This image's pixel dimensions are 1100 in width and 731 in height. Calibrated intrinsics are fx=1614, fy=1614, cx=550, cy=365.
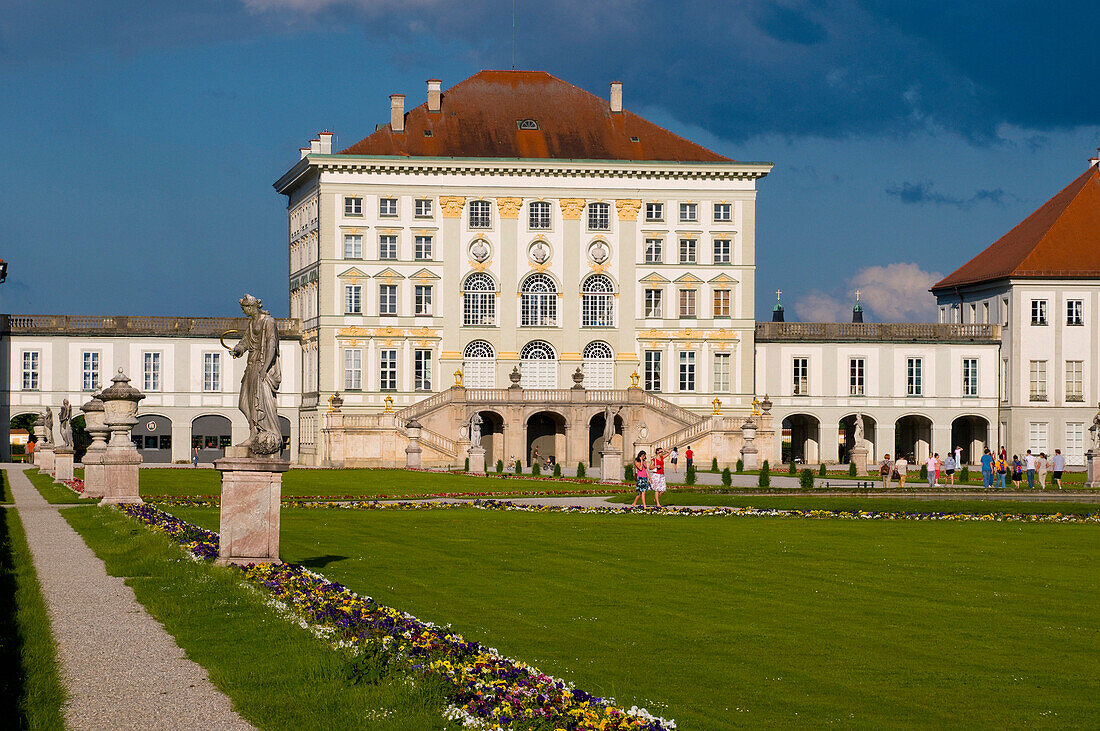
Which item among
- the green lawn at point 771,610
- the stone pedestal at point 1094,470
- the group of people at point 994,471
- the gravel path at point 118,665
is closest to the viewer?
the gravel path at point 118,665

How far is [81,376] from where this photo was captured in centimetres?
8431

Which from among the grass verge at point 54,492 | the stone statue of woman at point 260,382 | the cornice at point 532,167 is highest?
the cornice at point 532,167

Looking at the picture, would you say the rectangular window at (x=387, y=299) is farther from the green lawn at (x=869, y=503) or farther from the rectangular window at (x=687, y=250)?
the green lawn at (x=869, y=503)

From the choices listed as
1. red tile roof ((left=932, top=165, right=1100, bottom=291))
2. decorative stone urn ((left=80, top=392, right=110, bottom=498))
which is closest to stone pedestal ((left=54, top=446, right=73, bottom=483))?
decorative stone urn ((left=80, top=392, right=110, bottom=498))

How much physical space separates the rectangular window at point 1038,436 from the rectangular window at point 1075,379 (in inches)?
85.1

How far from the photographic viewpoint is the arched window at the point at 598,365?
270 feet

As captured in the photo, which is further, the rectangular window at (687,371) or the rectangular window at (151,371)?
the rectangular window at (151,371)

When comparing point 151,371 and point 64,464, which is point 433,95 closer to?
point 151,371

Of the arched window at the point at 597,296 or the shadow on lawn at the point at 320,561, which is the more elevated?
the arched window at the point at 597,296

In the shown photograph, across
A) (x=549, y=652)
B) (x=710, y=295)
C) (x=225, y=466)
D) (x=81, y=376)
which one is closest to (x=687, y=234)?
(x=710, y=295)

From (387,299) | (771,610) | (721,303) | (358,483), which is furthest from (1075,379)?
(771,610)

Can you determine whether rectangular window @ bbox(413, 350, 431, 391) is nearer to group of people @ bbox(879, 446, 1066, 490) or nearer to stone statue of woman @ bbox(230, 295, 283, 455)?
group of people @ bbox(879, 446, 1066, 490)

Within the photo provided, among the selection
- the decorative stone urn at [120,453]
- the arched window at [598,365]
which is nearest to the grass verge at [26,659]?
the decorative stone urn at [120,453]

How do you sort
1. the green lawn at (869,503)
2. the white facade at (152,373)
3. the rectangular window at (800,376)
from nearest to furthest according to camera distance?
the green lawn at (869,503)
the white facade at (152,373)
the rectangular window at (800,376)
